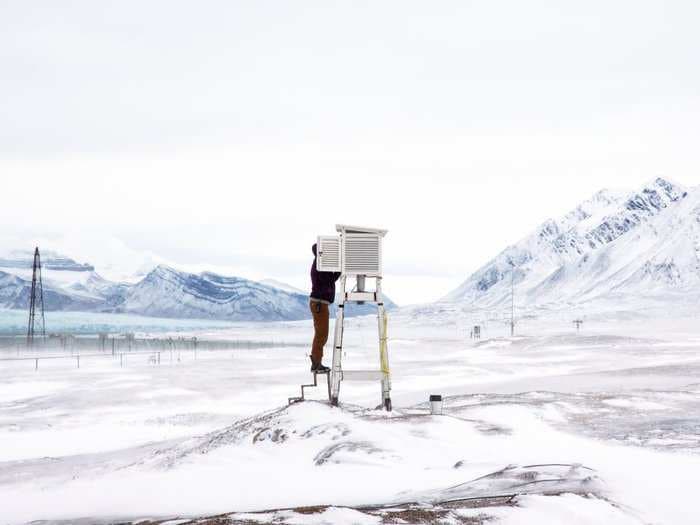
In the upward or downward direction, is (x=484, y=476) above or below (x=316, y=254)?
below

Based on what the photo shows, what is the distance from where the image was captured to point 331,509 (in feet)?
26.3

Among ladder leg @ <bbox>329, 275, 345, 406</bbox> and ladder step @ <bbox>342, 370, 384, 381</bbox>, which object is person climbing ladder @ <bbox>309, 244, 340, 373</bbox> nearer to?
ladder leg @ <bbox>329, 275, 345, 406</bbox>

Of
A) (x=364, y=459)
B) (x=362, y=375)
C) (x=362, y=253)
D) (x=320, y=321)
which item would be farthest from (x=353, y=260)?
(x=364, y=459)

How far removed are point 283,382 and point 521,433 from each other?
21.9 m

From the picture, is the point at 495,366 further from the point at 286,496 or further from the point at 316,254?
the point at 286,496

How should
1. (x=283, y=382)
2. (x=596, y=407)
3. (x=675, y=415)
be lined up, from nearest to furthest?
(x=675, y=415)
(x=596, y=407)
(x=283, y=382)

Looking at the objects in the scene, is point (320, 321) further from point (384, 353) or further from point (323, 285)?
point (384, 353)

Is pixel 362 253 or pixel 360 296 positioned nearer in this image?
pixel 362 253

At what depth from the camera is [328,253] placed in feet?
46.9

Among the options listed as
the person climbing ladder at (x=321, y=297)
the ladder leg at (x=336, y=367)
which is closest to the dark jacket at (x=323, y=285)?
the person climbing ladder at (x=321, y=297)

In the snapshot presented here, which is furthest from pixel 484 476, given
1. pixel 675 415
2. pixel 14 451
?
pixel 14 451

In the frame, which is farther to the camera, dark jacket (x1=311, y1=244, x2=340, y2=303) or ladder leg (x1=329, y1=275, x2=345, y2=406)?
ladder leg (x1=329, y1=275, x2=345, y2=406)

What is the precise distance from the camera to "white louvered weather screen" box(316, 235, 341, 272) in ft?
46.6

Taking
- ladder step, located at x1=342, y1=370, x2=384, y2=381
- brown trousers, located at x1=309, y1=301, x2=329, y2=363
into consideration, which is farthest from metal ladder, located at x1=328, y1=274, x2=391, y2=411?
brown trousers, located at x1=309, y1=301, x2=329, y2=363
